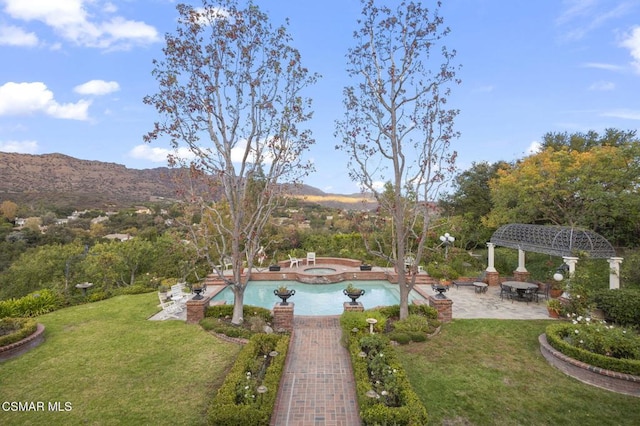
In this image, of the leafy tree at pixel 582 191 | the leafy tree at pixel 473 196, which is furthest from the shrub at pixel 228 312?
the leafy tree at pixel 473 196

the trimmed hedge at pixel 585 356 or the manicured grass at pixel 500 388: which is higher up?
the trimmed hedge at pixel 585 356

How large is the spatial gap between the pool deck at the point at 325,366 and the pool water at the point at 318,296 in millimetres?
1336

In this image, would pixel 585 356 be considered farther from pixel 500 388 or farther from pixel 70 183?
pixel 70 183

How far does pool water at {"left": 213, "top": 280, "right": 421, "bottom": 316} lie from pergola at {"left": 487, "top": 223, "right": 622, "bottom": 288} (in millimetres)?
4761

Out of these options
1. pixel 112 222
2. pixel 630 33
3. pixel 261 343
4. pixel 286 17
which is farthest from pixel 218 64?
pixel 112 222

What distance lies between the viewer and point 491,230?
851 inches

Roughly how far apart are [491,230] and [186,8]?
2112 centimetres

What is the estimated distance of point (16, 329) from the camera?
331 inches

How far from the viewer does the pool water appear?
12117 mm

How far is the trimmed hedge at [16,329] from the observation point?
25.0 ft

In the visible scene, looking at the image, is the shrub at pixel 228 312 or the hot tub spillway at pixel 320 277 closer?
the shrub at pixel 228 312

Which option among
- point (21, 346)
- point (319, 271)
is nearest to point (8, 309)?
point (21, 346)

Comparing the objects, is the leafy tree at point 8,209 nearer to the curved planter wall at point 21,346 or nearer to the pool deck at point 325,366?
the pool deck at point 325,366

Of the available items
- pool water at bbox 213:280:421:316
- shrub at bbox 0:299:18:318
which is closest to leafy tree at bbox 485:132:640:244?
pool water at bbox 213:280:421:316
